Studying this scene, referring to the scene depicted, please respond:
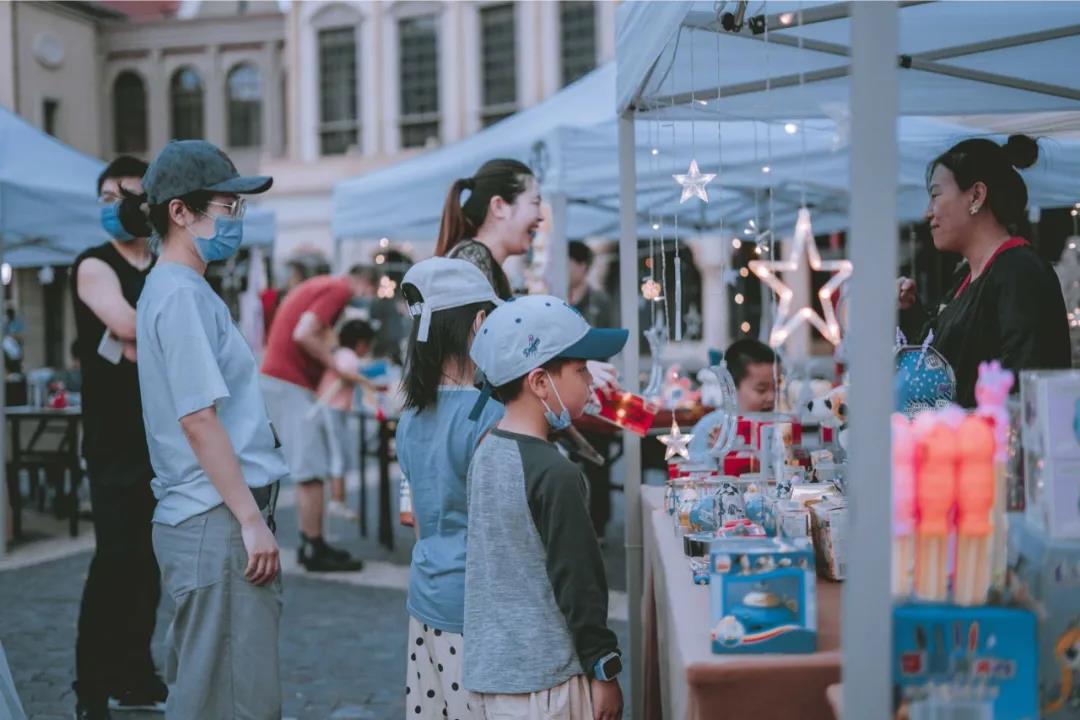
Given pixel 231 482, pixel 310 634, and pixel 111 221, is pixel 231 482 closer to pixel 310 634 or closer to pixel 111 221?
pixel 111 221

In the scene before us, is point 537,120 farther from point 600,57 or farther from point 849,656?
point 600,57

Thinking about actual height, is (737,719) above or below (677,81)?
below

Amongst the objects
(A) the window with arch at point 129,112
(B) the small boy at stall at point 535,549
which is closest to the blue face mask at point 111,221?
(B) the small boy at stall at point 535,549

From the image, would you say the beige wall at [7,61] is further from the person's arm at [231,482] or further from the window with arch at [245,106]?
the person's arm at [231,482]

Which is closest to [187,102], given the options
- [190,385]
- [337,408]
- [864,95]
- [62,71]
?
[62,71]

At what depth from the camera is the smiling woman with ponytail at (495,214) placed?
338 centimetres

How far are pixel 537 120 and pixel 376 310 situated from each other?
9.85 meters

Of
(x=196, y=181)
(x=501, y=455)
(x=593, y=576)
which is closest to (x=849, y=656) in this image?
(x=593, y=576)

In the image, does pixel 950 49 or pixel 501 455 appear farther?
pixel 950 49

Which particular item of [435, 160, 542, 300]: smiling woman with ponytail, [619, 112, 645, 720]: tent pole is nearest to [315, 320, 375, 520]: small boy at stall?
[619, 112, 645, 720]: tent pole

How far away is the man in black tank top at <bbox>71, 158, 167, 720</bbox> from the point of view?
12.4 feet

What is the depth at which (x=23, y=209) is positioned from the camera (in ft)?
23.6

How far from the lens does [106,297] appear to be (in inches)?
148

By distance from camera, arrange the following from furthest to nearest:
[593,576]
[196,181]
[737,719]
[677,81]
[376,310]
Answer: [376,310] → [677,81] → [196,181] → [593,576] → [737,719]
